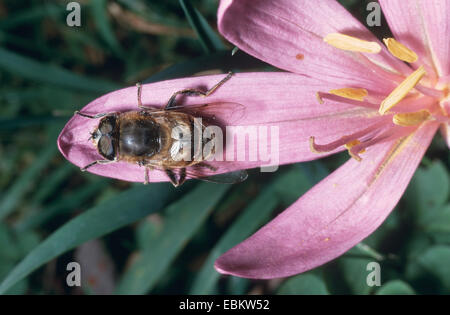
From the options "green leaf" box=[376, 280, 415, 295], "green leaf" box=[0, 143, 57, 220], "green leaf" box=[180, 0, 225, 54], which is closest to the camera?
"green leaf" box=[180, 0, 225, 54]

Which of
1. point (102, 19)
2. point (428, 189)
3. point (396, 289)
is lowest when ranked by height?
point (396, 289)

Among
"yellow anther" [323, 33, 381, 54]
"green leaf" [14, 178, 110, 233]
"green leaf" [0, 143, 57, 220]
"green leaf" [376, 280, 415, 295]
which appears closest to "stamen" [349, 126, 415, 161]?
"yellow anther" [323, 33, 381, 54]

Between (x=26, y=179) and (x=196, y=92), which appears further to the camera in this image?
(x=26, y=179)

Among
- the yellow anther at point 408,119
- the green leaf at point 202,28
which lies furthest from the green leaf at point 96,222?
the yellow anther at point 408,119

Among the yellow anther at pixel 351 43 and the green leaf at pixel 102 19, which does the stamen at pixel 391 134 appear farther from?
the green leaf at pixel 102 19

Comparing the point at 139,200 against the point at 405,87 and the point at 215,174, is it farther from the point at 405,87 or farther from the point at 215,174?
the point at 405,87

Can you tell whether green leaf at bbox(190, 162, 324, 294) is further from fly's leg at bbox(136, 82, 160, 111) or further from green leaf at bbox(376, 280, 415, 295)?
fly's leg at bbox(136, 82, 160, 111)

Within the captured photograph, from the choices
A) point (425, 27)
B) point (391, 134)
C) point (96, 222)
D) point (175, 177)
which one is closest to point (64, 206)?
point (96, 222)
